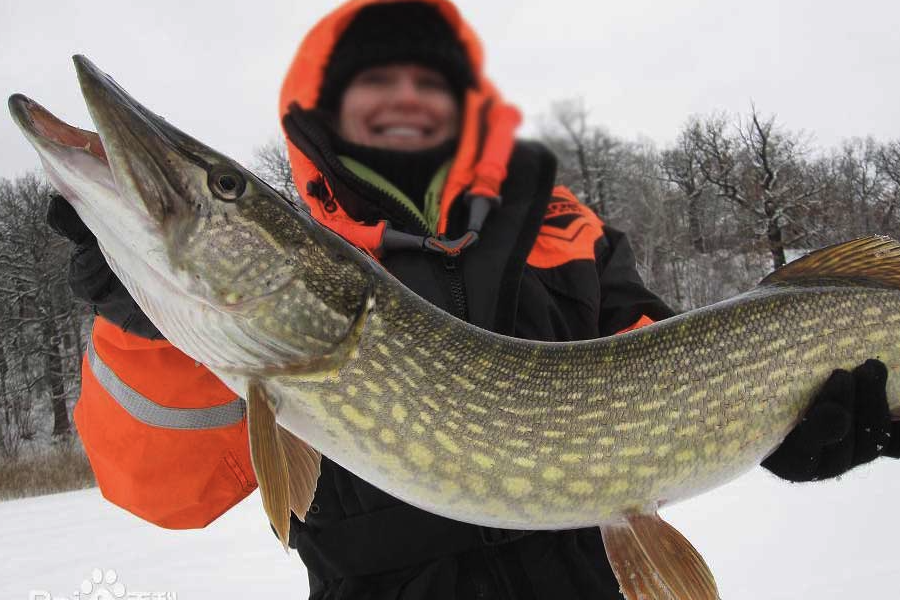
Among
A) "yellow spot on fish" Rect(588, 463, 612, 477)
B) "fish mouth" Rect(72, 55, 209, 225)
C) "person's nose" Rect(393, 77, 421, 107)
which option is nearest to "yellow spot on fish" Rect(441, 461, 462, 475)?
"yellow spot on fish" Rect(588, 463, 612, 477)

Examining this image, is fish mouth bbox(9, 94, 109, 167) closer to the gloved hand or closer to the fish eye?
the fish eye

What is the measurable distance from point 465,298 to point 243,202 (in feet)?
1.51

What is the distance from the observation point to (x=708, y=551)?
2.37 metres

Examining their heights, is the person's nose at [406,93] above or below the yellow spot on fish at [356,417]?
above

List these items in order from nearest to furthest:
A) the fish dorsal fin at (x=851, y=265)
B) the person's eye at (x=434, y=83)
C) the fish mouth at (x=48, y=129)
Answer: the fish mouth at (x=48, y=129) → the fish dorsal fin at (x=851, y=265) → the person's eye at (x=434, y=83)

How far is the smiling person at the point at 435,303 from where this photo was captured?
98 cm

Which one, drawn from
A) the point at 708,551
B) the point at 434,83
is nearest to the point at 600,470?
the point at 434,83

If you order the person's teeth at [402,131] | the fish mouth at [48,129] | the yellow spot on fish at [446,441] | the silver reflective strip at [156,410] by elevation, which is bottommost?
the silver reflective strip at [156,410]

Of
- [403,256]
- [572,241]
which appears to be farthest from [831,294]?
[403,256]

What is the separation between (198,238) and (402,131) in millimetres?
727

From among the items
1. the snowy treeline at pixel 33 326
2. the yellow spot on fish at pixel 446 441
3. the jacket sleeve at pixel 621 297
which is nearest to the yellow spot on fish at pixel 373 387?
the yellow spot on fish at pixel 446 441

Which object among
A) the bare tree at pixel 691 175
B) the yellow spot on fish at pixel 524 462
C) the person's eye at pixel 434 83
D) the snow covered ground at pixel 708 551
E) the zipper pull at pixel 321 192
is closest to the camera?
the yellow spot on fish at pixel 524 462

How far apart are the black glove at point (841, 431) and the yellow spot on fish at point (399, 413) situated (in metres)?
0.78

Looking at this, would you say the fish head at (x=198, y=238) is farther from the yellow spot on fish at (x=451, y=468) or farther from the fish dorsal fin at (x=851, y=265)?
the fish dorsal fin at (x=851, y=265)
